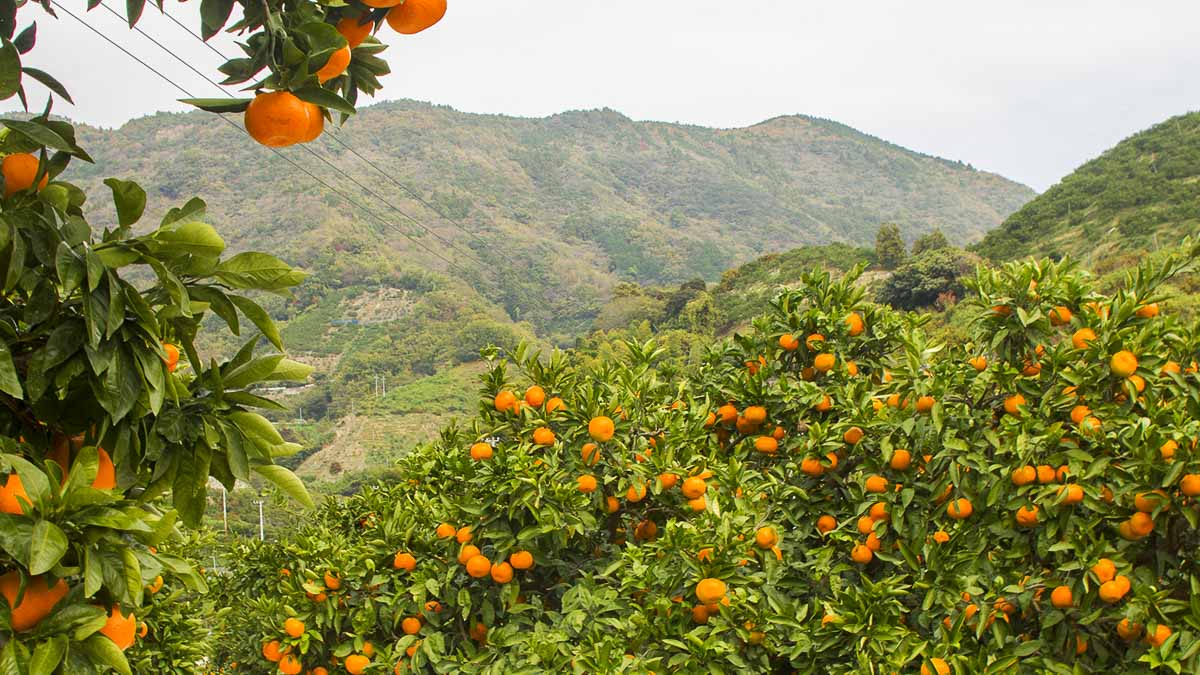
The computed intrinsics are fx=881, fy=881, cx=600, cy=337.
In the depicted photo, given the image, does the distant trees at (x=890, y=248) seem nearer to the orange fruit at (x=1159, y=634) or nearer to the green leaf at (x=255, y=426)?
the orange fruit at (x=1159, y=634)

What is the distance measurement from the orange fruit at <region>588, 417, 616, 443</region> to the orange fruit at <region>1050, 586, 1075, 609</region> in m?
1.45

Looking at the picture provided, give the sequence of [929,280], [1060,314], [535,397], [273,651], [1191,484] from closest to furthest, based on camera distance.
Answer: [1191,484], [1060,314], [535,397], [273,651], [929,280]

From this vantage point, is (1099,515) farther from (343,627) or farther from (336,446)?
(336,446)

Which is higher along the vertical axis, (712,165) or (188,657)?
(712,165)

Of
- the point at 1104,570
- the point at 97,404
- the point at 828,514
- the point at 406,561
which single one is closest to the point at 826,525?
the point at 828,514

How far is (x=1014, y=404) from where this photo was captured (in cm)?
290

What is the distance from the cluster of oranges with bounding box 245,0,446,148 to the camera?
1209 millimetres

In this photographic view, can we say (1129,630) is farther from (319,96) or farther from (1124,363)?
(319,96)

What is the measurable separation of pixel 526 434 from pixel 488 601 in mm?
622

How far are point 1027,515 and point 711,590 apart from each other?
39.1 inches

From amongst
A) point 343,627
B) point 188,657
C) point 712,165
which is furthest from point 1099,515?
point 712,165

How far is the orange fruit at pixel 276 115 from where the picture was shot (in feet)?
3.96

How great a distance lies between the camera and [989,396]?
10.3 ft

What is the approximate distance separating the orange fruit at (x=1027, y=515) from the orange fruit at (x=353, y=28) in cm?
233
